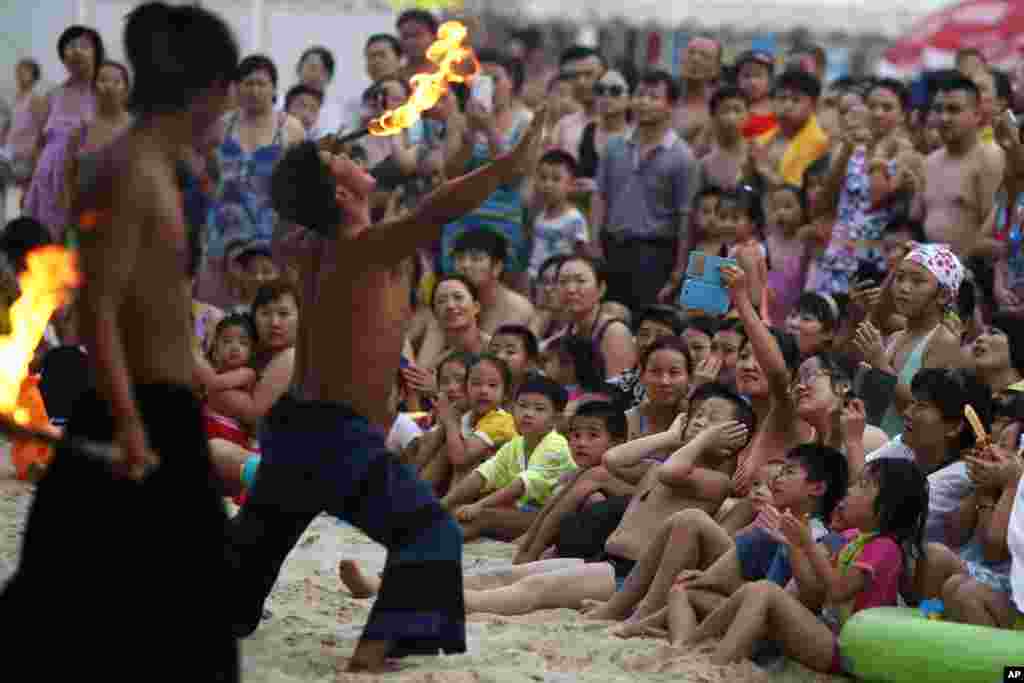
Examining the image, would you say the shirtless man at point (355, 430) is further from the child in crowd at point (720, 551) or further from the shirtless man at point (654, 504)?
the shirtless man at point (654, 504)

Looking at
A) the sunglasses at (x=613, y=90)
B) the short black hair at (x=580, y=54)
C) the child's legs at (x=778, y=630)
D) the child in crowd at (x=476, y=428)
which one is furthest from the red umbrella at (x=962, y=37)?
the child's legs at (x=778, y=630)

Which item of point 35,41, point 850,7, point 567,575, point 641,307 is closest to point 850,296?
point 641,307

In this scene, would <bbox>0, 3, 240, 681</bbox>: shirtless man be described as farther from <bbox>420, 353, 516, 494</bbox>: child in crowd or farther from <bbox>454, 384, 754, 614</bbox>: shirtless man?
<bbox>420, 353, 516, 494</bbox>: child in crowd

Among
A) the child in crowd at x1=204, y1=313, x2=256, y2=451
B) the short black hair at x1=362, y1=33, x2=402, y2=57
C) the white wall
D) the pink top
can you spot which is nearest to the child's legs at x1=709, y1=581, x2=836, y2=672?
the child in crowd at x1=204, y1=313, x2=256, y2=451

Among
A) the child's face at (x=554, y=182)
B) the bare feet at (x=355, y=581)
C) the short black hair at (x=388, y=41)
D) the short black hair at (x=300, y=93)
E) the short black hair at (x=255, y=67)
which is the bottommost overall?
the bare feet at (x=355, y=581)

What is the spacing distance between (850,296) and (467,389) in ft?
5.92

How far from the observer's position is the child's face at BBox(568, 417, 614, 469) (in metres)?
6.79

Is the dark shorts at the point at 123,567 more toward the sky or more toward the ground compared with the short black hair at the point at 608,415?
more toward the sky

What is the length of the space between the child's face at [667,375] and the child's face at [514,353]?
1.18 metres

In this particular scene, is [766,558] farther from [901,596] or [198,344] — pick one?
[198,344]

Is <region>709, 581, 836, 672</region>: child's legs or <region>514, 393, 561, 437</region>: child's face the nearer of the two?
<region>709, 581, 836, 672</region>: child's legs

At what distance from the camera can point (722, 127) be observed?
9.73 metres

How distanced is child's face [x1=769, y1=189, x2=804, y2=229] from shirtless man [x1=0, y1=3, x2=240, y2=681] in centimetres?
562

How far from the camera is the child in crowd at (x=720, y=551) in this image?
5.61 meters
